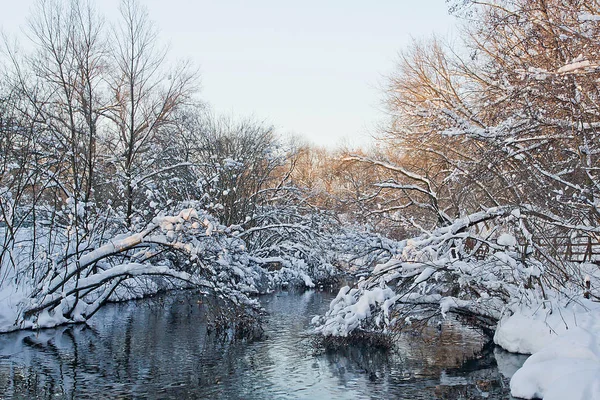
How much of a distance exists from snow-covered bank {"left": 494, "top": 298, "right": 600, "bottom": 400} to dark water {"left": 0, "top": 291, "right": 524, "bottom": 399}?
20.9 inches

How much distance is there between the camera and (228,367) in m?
12.7

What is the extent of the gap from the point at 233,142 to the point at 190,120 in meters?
2.38

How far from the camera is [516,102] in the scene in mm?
14555

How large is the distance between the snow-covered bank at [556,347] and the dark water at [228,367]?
53 cm

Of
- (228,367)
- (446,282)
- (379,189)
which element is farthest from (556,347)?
(379,189)

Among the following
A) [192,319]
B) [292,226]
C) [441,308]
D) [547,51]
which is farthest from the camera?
[292,226]

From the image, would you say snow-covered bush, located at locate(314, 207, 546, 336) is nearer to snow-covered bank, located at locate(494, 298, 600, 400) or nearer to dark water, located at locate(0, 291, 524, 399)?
snow-covered bank, located at locate(494, 298, 600, 400)

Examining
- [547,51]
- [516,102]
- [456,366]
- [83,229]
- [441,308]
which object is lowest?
[456,366]

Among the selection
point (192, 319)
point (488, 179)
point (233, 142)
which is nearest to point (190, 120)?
point (233, 142)

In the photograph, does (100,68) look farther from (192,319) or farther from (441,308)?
(441,308)

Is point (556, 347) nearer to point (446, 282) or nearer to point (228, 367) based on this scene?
point (446, 282)

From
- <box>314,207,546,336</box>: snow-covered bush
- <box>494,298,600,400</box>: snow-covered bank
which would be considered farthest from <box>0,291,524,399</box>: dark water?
<box>314,207,546,336</box>: snow-covered bush

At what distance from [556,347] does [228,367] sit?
6236 mm

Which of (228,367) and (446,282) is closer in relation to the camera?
(228,367)
